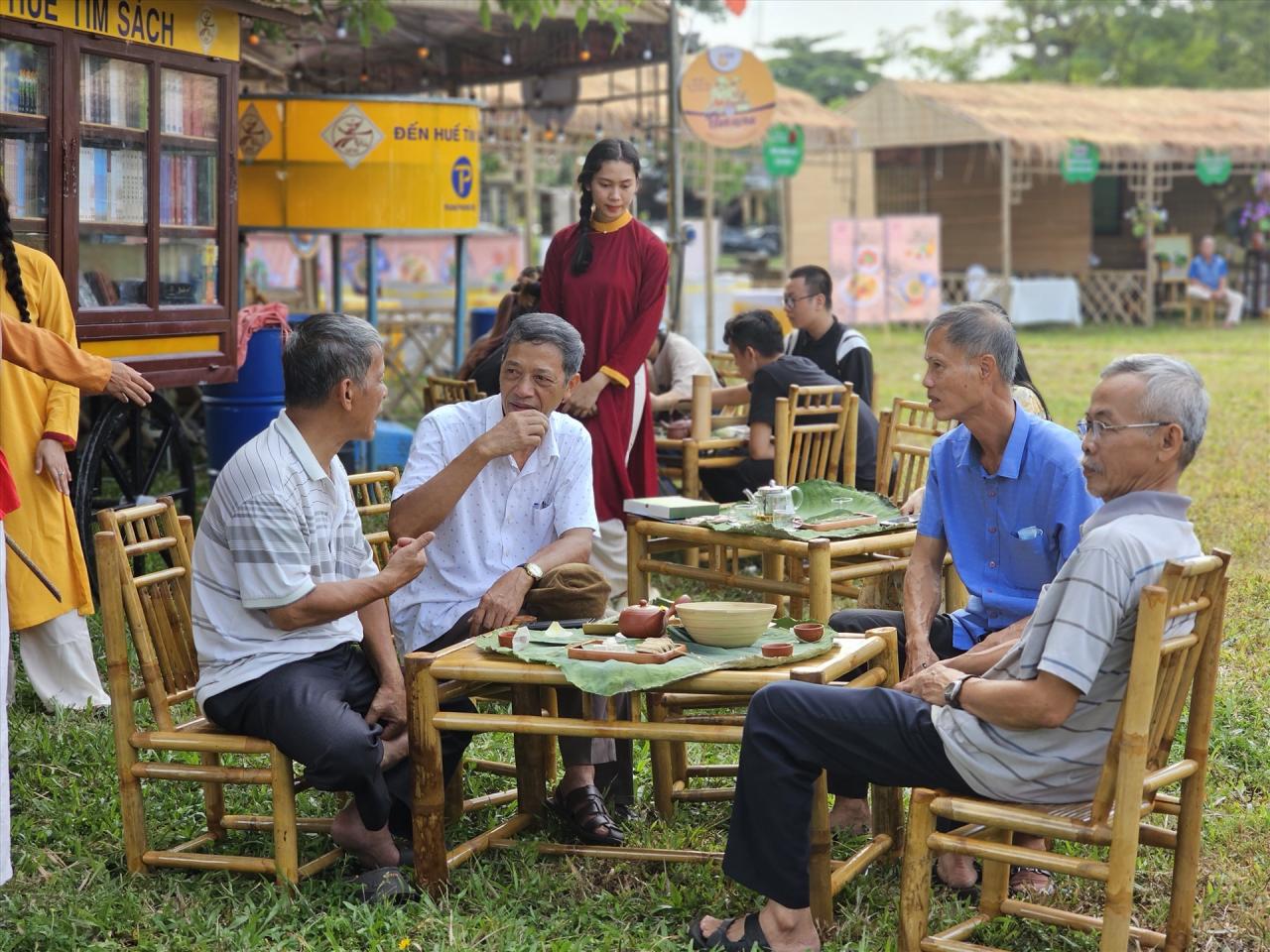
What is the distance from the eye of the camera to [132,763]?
339 cm

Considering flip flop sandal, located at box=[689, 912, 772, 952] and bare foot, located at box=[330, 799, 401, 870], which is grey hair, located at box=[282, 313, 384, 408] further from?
flip flop sandal, located at box=[689, 912, 772, 952]

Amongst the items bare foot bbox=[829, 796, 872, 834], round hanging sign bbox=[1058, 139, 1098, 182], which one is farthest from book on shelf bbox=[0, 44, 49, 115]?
round hanging sign bbox=[1058, 139, 1098, 182]

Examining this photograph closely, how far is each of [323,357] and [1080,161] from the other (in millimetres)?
18064

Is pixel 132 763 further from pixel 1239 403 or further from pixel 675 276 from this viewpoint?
pixel 1239 403

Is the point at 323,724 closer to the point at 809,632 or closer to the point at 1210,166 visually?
the point at 809,632

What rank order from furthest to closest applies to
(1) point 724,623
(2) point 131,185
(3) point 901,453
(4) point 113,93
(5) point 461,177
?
(5) point 461,177 → (2) point 131,185 → (4) point 113,93 → (3) point 901,453 → (1) point 724,623

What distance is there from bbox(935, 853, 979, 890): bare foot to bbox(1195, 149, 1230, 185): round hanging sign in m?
19.5

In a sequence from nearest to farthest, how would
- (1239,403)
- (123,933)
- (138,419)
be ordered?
(123,933), (138,419), (1239,403)

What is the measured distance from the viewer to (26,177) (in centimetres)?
547

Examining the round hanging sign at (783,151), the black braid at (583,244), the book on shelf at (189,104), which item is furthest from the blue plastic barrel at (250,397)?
the round hanging sign at (783,151)

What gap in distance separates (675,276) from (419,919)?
7.34 m

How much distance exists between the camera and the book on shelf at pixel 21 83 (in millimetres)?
5332

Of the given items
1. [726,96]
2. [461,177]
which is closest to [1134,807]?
[461,177]

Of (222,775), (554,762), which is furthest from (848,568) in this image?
(222,775)
